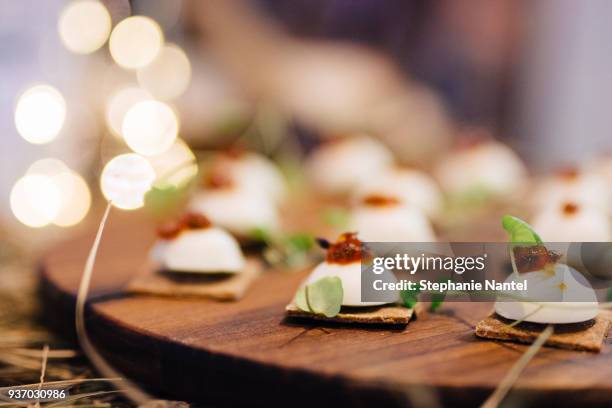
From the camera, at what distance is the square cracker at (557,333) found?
1218mm

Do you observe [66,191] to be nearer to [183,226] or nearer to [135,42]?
[135,42]

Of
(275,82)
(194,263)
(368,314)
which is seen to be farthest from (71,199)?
(368,314)

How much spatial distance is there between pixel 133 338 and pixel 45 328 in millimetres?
541

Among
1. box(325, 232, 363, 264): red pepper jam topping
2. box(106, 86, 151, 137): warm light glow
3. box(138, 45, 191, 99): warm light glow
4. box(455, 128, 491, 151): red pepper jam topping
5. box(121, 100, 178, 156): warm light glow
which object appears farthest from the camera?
box(138, 45, 191, 99): warm light glow

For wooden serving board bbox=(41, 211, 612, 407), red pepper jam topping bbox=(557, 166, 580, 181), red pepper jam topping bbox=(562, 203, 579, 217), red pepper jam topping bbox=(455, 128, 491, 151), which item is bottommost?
wooden serving board bbox=(41, 211, 612, 407)

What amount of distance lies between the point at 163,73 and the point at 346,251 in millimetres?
2851

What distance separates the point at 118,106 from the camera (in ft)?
11.6

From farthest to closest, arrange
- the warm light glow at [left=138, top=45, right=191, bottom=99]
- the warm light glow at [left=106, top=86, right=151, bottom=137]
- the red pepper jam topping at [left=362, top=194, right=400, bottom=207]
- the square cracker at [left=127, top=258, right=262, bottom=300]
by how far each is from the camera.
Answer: the warm light glow at [left=138, top=45, right=191, bottom=99] → the warm light glow at [left=106, top=86, right=151, bottom=137] → the red pepper jam topping at [left=362, top=194, right=400, bottom=207] → the square cracker at [left=127, top=258, right=262, bottom=300]

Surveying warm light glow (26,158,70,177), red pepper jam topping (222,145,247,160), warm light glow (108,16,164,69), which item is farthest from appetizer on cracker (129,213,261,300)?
warm light glow (108,16,164,69)

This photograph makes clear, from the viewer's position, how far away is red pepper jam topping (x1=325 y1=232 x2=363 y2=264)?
146cm

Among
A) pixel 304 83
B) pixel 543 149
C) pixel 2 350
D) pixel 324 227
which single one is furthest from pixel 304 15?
pixel 2 350

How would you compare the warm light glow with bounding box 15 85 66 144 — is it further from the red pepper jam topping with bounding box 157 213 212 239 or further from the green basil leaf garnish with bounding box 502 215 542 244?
the green basil leaf garnish with bounding box 502 215 542 244

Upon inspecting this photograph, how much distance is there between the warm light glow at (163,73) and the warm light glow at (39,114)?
2.58ft

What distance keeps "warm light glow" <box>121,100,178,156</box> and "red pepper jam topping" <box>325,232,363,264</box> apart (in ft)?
6.62
